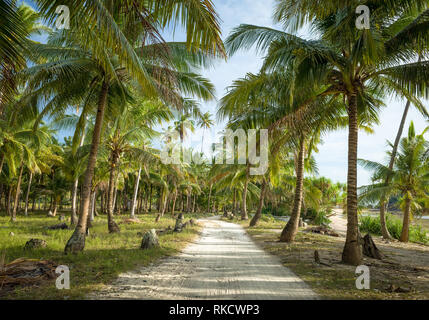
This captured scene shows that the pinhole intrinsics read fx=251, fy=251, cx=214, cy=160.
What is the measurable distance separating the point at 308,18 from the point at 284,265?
7.09m

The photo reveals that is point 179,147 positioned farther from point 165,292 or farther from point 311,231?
point 165,292

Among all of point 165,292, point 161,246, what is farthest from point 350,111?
point 161,246

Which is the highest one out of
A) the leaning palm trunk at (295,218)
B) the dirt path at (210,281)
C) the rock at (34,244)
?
the leaning palm trunk at (295,218)

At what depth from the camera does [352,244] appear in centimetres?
693

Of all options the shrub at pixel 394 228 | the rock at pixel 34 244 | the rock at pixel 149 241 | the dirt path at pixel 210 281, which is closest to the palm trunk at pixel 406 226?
the shrub at pixel 394 228

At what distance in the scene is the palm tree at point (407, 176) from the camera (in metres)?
15.5

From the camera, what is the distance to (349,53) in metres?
6.99

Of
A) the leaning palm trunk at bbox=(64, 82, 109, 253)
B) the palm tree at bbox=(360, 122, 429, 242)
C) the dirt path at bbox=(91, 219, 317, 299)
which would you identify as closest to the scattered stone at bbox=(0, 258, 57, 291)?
the dirt path at bbox=(91, 219, 317, 299)

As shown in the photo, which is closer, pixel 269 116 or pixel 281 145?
pixel 269 116

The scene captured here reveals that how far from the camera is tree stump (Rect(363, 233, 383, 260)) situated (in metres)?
8.23

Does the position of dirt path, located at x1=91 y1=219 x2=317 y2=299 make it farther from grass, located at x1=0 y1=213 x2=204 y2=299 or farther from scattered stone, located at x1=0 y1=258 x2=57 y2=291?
scattered stone, located at x1=0 y1=258 x2=57 y2=291

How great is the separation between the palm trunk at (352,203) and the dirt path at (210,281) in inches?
78.7

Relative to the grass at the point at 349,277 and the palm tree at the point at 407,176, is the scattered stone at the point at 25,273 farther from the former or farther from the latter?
the palm tree at the point at 407,176

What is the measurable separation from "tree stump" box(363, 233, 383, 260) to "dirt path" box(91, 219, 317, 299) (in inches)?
137
